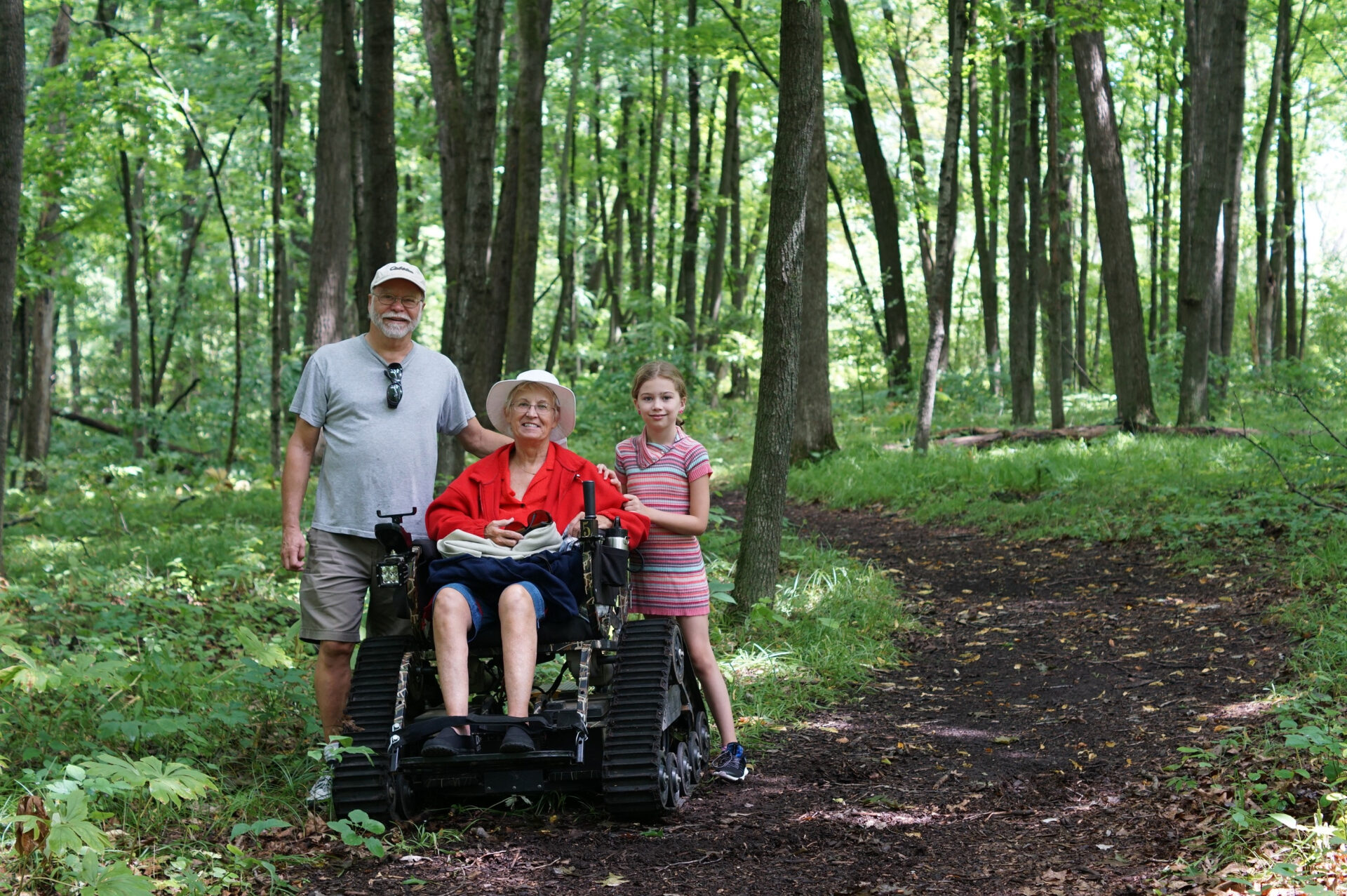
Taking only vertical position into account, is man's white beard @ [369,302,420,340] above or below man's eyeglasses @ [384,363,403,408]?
above

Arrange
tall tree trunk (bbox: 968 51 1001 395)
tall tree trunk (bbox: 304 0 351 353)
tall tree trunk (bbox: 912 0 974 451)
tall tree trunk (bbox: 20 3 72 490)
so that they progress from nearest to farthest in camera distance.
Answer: tall tree trunk (bbox: 304 0 351 353) < tall tree trunk (bbox: 912 0 974 451) < tall tree trunk (bbox: 20 3 72 490) < tall tree trunk (bbox: 968 51 1001 395)

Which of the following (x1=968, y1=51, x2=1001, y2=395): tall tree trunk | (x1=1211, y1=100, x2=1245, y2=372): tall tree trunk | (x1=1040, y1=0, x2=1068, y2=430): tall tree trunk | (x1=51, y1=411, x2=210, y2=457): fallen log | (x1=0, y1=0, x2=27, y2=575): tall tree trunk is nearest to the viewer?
(x1=0, y1=0, x2=27, y2=575): tall tree trunk

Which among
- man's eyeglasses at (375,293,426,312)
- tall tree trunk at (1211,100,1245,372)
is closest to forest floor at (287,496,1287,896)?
man's eyeglasses at (375,293,426,312)

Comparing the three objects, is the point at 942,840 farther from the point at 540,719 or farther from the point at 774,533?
the point at 774,533

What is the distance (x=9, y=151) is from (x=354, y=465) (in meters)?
3.29

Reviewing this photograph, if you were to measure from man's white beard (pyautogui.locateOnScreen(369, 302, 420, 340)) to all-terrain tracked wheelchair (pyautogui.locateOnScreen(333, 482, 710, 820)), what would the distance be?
0.77 meters

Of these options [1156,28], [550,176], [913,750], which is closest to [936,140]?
[550,176]

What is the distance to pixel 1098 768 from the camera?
14.4 ft

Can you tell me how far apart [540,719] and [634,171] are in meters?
21.4

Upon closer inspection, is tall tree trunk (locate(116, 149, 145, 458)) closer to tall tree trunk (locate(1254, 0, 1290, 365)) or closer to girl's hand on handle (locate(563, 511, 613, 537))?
girl's hand on handle (locate(563, 511, 613, 537))

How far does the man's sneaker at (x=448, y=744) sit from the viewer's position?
12.2ft

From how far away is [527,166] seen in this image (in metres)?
12.0

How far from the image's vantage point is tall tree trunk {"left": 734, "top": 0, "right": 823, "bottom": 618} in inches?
259

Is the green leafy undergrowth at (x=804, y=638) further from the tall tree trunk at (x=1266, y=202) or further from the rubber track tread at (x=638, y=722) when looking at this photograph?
the tall tree trunk at (x=1266, y=202)
